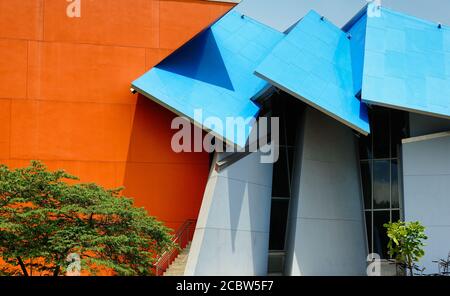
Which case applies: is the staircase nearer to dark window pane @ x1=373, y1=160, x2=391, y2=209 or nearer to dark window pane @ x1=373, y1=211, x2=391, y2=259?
dark window pane @ x1=373, y1=211, x2=391, y2=259

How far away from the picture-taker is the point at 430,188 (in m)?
25.5

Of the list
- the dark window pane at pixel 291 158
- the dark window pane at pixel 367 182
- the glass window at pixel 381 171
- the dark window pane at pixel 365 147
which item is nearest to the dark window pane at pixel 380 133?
the glass window at pixel 381 171

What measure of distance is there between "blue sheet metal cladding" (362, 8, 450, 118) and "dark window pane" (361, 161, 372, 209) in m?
4.33

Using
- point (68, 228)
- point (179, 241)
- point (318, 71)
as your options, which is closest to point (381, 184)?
point (318, 71)

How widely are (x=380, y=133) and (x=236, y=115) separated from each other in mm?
6088

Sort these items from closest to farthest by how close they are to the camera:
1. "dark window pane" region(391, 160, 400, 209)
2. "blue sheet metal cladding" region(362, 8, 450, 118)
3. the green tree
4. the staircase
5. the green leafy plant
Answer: the green tree → the green leafy plant → "blue sheet metal cladding" region(362, 8, 450, 118) → the staircase → "dark window pane" region(391, 160, 400, 209)

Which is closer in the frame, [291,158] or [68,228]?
[68,228]

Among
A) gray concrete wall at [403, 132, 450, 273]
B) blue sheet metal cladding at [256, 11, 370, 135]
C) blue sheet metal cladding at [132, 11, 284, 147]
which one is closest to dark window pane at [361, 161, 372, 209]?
gray concrete wall at [403, 132, 450, 273]

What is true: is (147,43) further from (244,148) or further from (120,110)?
(244,148)

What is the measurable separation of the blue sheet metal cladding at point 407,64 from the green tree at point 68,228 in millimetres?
9278

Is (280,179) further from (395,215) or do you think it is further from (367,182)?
(395,215)

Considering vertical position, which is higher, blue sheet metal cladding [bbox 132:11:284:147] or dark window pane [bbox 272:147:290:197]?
blue sheet metal cladding [bbox 132:11:284:147]

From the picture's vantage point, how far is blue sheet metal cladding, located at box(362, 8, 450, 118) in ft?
82.1
